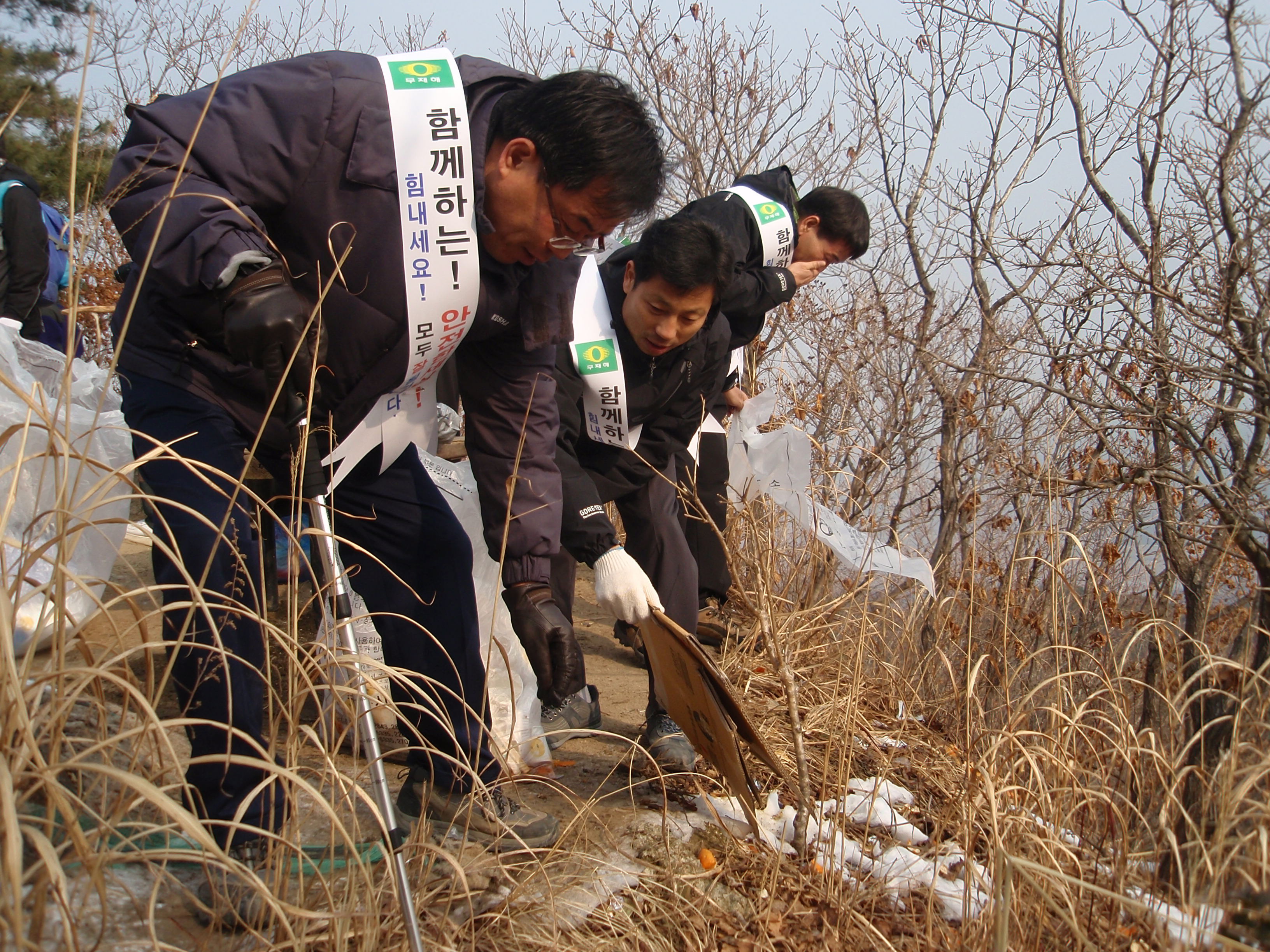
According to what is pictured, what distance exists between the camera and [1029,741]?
8.21 ft

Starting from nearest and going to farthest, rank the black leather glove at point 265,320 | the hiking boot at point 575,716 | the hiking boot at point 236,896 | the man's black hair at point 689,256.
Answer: the hiking boot at point 236,896
the black leather glove at point 265,320
the man's black hair at point 689,256
the hiking boot at point 575,716

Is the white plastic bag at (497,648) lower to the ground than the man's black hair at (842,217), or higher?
lower

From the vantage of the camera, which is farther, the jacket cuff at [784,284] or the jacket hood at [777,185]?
the jacket hood at [777,185]

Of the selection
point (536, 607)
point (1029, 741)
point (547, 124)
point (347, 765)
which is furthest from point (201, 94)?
point (1029, 741)

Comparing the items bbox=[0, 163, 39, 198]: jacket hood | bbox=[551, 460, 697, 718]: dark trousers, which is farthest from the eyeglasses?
bbox=[0, 163, 39, 198]: jacket hood

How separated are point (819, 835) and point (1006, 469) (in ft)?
13.9

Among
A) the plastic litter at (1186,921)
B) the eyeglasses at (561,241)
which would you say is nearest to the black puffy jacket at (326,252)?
the eyeglasses at (561,241)

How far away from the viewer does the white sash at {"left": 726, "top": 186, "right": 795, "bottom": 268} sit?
13.2 feet

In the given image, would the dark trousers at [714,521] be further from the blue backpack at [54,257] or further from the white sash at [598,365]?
the blue backpack at [54,257]

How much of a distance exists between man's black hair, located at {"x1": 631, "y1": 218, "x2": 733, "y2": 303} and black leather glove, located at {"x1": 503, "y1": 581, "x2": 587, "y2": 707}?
3.38 ft

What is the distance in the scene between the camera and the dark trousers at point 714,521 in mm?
4293

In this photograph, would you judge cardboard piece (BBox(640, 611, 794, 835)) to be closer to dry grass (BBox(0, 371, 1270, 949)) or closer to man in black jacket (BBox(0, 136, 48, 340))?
dry grass (BBox(0, 371, 1270, 949))

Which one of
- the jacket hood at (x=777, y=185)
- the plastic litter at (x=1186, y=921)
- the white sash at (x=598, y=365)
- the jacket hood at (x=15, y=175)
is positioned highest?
the jacket hood at (x=777, y=185)

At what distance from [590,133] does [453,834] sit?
146 cm
